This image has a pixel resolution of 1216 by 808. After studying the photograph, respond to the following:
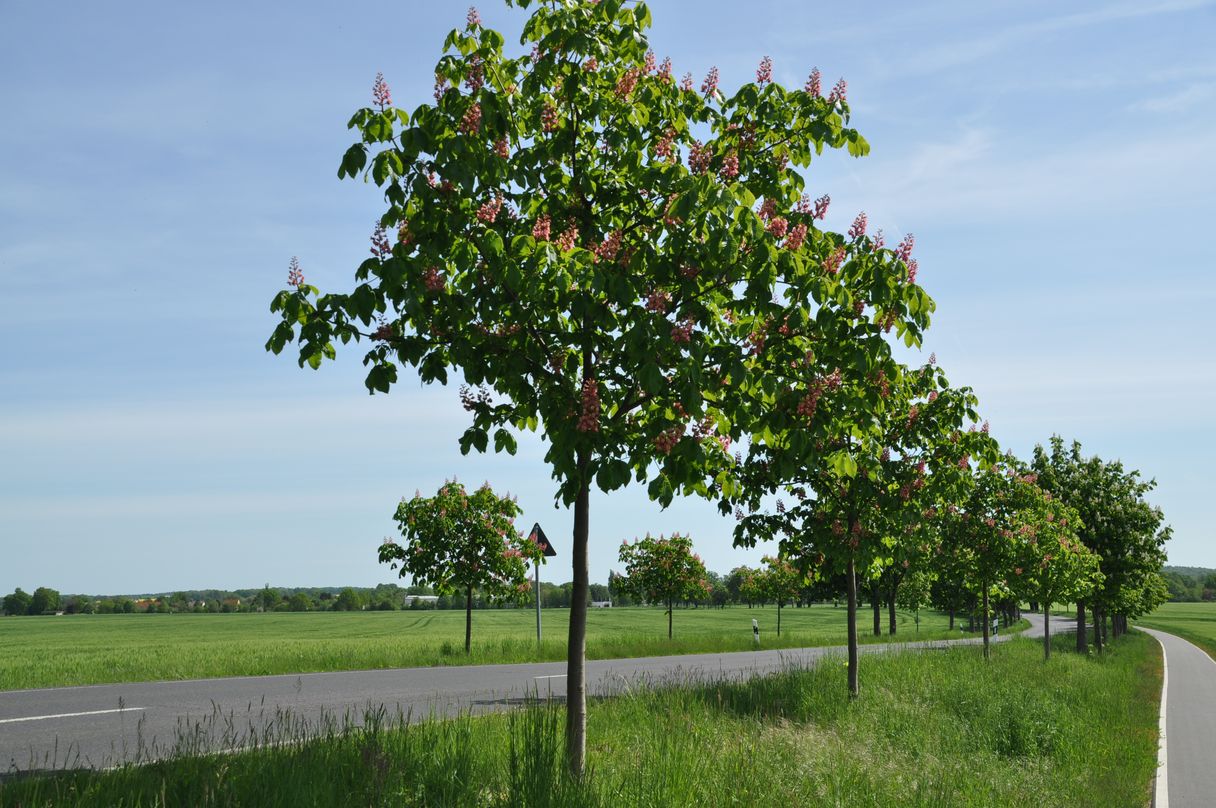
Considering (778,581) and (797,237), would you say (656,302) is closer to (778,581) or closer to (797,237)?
(797,237)

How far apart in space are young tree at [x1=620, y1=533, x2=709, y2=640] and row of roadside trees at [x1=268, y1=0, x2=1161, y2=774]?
89.2 feet

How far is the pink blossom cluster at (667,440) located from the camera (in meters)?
5.86

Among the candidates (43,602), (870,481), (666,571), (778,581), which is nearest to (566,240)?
(870,481)

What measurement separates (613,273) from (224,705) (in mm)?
10062

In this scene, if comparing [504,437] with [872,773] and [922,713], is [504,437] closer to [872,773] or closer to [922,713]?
[872,773]

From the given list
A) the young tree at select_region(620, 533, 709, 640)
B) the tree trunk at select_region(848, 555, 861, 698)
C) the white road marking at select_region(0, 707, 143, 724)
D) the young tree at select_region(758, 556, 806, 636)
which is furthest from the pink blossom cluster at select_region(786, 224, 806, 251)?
the young tree at select_region(758, 556, 806, 636)

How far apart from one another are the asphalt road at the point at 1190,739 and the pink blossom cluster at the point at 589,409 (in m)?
8.65

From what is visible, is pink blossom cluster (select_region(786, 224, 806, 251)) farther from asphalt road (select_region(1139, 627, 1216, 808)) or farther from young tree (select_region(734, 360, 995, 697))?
asphalt road (select_region(1139, 627, 1216, 808))

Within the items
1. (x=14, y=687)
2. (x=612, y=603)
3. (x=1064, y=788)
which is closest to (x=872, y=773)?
(x=1064, y=788)

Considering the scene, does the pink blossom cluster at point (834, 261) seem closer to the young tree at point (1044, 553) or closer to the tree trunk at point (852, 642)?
the tree trunk at point (852, 642)

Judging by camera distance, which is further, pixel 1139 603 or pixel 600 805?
pixel 1139 603

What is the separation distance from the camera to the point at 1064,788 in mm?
9438

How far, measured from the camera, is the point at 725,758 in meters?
7.57

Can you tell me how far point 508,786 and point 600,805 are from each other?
0.80 meters
